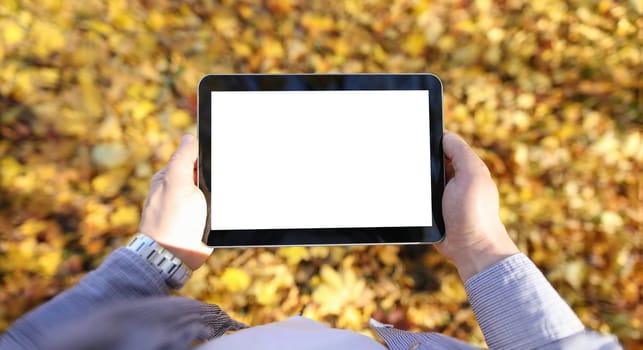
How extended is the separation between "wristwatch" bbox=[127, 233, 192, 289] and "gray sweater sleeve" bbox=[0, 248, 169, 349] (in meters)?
0.02

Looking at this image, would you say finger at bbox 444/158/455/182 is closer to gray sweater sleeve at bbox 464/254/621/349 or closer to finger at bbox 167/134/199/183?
gray sweater sleeve at bbox 464/254/621/349

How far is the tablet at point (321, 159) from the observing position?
43.4 inches

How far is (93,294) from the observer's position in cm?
86

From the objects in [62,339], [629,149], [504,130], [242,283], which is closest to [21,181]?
[242,283]

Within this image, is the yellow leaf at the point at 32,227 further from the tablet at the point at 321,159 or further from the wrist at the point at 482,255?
the wrist at the point at 482,255

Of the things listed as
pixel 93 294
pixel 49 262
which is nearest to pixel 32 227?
pixel 49 262

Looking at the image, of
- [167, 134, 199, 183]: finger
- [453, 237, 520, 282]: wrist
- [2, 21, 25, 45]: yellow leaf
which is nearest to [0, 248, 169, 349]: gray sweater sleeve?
[167, 134, 199, 183]: finger

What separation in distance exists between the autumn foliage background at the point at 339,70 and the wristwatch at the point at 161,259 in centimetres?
37

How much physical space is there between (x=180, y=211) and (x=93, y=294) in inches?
12.5

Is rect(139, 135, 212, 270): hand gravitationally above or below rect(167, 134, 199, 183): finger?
below

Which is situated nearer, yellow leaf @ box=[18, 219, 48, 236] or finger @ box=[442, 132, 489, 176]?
finger @ box=[442, 132, 489, 176]

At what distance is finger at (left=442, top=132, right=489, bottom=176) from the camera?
1164 mm

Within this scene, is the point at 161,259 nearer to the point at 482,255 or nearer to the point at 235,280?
the point at 235,280

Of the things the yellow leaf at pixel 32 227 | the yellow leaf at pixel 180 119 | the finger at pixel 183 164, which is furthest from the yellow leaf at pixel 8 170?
the finger at pixel 183 164
